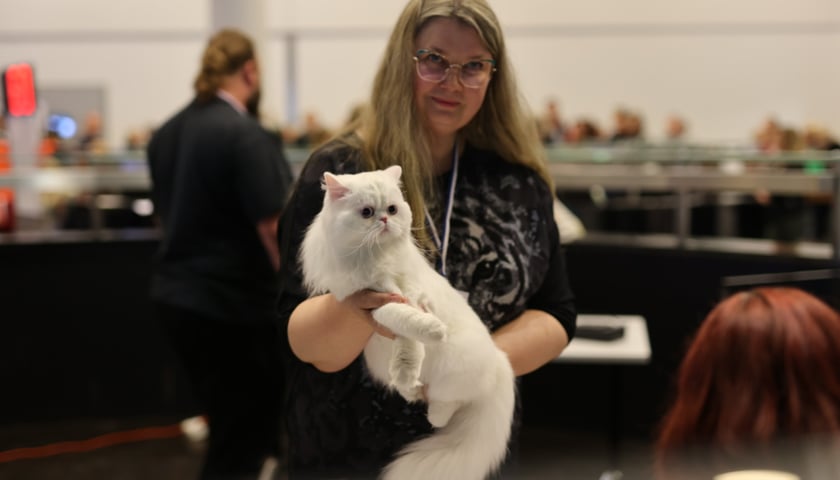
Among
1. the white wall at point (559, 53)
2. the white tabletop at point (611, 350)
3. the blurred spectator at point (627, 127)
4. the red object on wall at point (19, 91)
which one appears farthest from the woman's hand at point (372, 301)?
the white wall at point (559, 53)

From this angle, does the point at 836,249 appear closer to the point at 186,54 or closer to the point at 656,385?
the point at 656,385

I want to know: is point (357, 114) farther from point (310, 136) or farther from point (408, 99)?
point (310, 136)

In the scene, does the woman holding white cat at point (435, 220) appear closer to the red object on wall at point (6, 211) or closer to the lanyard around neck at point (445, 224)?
the lanyard around neck at point (445, 224)

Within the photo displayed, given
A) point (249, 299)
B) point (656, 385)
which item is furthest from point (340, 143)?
point (656, 385)

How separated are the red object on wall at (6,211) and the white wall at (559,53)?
6.97m

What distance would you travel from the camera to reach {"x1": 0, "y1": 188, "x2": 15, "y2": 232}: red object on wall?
12.8 feet

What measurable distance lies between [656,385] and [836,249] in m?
0.96

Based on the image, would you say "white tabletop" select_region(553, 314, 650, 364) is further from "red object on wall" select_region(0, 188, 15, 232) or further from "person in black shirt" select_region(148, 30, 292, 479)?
"red object on wall" select_region(0, 188, 15, 232)

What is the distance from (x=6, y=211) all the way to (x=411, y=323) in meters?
3.47

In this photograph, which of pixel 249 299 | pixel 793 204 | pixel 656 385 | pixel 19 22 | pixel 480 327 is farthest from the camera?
pixel 19 22

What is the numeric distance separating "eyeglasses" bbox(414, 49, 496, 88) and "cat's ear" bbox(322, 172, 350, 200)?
284 millimetres

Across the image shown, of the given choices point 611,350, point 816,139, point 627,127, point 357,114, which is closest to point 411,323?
point 357,114

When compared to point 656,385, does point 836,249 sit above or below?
above

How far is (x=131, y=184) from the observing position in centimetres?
412
